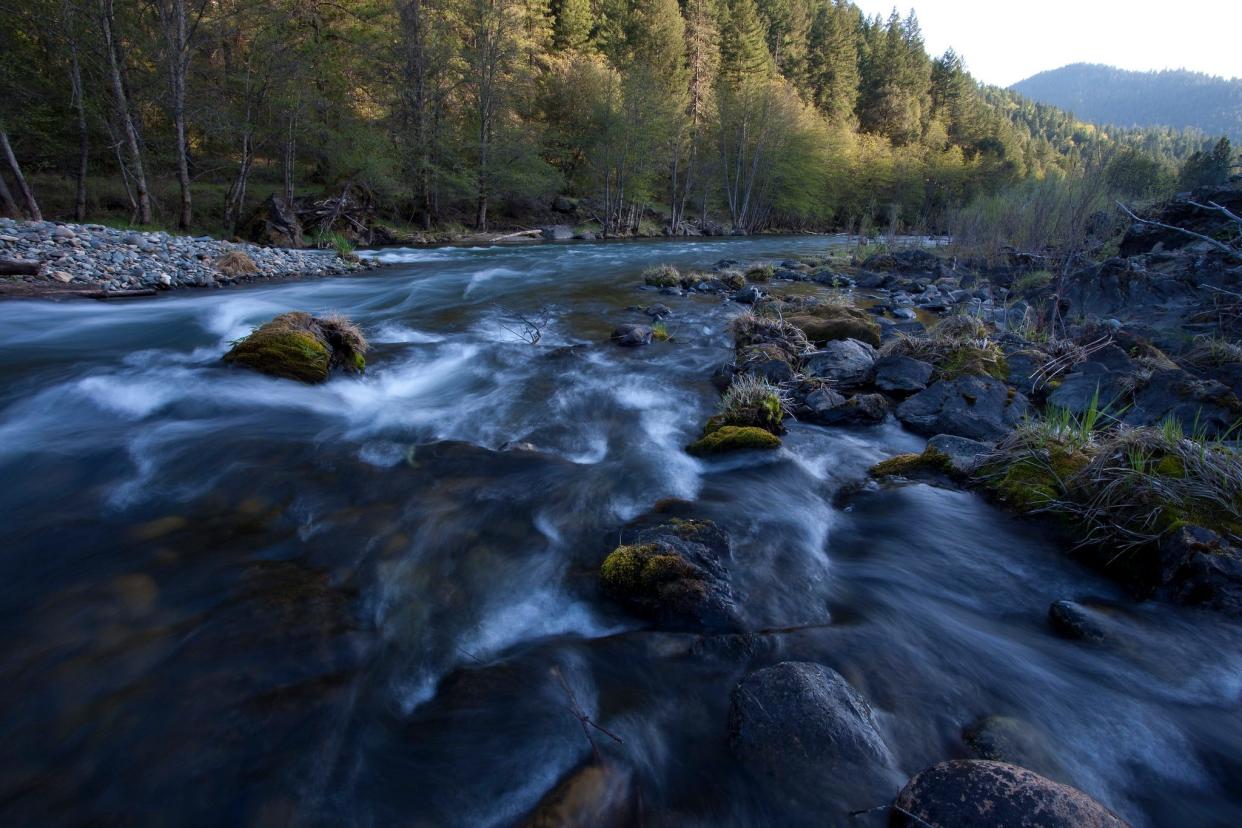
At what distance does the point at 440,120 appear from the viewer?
1154 inches

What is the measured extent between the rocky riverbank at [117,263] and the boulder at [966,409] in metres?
13.7

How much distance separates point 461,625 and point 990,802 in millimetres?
2703

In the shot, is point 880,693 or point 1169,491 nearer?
point 880,693

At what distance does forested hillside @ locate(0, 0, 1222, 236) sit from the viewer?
1722cm

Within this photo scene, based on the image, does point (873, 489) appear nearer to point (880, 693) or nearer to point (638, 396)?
point (880, 693)

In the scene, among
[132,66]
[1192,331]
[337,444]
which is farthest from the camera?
[132,66]

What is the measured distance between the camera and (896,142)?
77.6m

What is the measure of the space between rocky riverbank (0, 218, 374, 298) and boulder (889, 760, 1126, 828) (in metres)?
13.8

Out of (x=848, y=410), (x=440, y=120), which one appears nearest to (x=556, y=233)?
(x=440, y=120)

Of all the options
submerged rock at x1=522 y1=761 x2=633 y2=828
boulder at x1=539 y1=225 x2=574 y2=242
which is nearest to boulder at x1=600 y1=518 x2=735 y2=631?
submerged rock at x1=522 y1=761 x2=633 y2=828

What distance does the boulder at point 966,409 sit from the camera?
607 cm

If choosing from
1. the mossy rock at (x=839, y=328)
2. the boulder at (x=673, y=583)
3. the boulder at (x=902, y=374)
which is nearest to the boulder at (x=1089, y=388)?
the boulder at (x=902, y=374)

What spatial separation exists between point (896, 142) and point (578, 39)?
54.1m

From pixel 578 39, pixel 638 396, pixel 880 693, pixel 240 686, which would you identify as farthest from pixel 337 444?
pixel 578 39
